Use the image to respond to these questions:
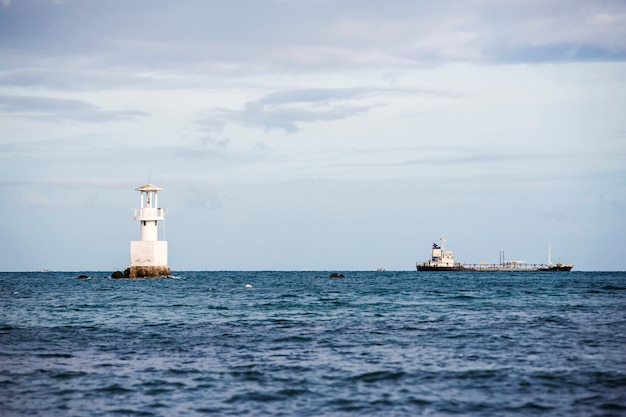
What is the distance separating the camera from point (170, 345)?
91.2ft

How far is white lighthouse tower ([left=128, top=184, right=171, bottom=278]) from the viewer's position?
9700 centimetres

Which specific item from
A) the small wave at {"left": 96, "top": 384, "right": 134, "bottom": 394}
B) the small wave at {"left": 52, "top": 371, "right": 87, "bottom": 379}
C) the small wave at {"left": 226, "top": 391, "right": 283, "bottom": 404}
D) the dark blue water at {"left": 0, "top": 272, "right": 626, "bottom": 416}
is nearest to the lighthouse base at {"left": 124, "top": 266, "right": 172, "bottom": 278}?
the dark blue water at {"left": 0, "top": 272, "right": 626, "bottom": 416}

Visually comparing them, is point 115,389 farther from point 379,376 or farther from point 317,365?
point 379,376

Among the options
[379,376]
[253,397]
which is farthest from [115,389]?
[379,376]

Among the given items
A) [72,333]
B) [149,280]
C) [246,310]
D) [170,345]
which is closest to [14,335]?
[72,333]

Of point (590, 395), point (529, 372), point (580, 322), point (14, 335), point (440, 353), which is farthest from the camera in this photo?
point (580, 322)

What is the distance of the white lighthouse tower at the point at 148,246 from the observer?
318ft

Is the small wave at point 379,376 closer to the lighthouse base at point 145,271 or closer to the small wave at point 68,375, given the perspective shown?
the small wave at point 68,375

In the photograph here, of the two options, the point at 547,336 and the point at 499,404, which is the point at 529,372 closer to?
the point at 499,404

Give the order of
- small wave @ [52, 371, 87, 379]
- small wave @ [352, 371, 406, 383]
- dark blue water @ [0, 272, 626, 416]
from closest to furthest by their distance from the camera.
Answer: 1. dark blue water @ [0, 272, 626, 416]
2. small wave @ [352, 371, 406, 383]
3. small wave @ [52, 371, 87, 379]

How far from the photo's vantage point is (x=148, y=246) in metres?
97.7

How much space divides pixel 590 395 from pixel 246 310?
3033 cm

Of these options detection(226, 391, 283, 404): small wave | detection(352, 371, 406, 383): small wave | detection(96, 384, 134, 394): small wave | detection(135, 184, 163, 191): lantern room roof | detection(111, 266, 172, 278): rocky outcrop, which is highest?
detection(135, 184, 163, 191): lantern room roof

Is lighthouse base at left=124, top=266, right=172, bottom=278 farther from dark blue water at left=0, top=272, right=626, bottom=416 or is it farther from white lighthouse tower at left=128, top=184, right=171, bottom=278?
dark blue water at left=0, top=272, right=626, bottom=416
